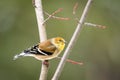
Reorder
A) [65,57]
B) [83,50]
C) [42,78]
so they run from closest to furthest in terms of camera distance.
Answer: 1. [65,57]
2. [42,78]
3. [83,50]

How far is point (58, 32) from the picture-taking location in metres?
4.75

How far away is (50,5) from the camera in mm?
4953

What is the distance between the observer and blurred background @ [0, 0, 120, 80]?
485 centimetres

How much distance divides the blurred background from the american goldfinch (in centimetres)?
261

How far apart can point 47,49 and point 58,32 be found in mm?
2626

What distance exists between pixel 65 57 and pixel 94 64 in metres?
3.59

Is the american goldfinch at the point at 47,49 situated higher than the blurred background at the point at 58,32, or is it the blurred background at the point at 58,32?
the american goldfinch at the point at 47,49

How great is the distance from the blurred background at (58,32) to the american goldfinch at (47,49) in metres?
2.61

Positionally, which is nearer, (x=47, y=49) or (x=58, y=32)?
(x=47, y=49)

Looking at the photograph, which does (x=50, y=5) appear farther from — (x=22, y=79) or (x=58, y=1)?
(x=22, y=79)

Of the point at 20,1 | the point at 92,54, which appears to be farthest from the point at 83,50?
the point at 20,1

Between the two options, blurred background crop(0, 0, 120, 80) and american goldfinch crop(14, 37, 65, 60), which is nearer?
american goldfinch crop(14, 37, 65, 60)

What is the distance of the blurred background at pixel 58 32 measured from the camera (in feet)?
15.9

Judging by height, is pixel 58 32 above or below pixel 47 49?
below
